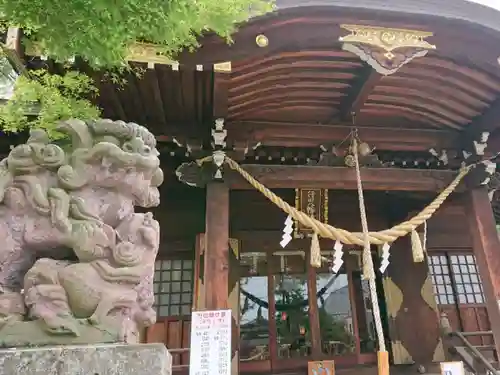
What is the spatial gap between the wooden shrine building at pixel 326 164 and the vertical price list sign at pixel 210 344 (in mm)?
298

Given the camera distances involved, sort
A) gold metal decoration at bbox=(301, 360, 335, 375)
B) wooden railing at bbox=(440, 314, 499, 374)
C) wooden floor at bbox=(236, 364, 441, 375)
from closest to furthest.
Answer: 1. gold metal decoration at bbox=(301, 360, 335, 375)
2. wooden railing at bbox=(440, 314, 499, 374)
3. wooden floor at bbox=(236, 364, 441, 375)

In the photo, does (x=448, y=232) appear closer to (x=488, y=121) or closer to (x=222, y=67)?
(x=488, y=121)

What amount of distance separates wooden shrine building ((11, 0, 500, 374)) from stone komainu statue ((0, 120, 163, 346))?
A: 6.21ft

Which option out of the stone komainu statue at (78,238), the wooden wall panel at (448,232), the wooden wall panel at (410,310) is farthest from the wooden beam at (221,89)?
the wooden wall panel at (448,232)

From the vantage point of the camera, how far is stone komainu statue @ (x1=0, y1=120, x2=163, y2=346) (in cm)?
172

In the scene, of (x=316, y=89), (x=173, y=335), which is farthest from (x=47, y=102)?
(x=173, y=335)

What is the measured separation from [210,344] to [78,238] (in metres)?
2.43

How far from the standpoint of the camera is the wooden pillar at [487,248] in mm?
4957

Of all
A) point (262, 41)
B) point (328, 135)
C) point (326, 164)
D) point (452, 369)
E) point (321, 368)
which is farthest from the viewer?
point (321, 368)

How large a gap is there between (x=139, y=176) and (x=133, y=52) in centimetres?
198

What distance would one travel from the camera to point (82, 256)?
1841 millimetres

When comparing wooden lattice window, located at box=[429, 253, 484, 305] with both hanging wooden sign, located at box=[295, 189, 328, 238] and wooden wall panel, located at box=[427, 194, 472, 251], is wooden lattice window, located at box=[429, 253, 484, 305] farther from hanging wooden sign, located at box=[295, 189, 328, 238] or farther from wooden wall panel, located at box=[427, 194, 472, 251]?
hanging wooden sign, located at box=[295, 189, 328, 238]

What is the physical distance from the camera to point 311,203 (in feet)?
20.0

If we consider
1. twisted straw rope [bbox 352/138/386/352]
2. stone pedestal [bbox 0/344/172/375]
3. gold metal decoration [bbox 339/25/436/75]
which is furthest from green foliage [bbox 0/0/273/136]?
twisted straw rope [bbox 352/138/386/352]
